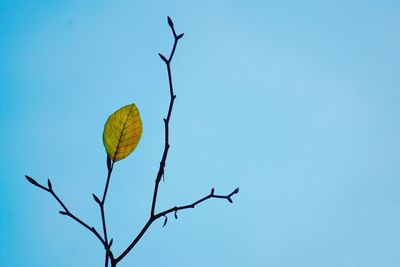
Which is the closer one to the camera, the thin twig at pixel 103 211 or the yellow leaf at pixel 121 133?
A: the thin twig at pixel 103 211

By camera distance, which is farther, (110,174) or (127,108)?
(127,108)

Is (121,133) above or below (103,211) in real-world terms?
above

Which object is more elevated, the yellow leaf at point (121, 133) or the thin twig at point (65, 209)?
the yellow leaf at point (121, 133)

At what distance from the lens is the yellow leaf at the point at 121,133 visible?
108cm

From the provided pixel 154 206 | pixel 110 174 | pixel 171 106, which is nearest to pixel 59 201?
pixel 110 174

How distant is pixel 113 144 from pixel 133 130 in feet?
0.24

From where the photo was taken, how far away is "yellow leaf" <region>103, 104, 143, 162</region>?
108 cm

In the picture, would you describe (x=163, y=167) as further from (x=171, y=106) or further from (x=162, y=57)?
(x=162, y=57)

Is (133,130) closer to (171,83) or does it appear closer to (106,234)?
(171,83)

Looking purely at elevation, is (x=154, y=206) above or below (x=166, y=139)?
below

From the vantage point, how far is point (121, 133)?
1092 millimetres

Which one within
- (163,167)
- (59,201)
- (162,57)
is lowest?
(59,201)

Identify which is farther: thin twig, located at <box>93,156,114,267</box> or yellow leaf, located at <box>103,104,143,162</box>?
yellow leaf, located at <box>103,104,143,162</box>

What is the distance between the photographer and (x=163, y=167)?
101cm
